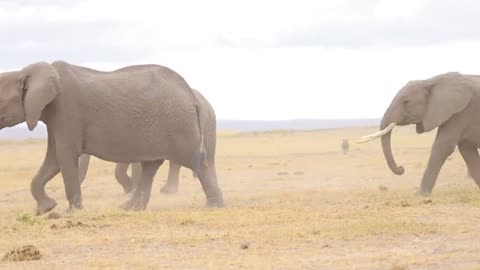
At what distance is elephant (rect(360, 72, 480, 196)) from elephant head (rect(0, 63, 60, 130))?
5923mm

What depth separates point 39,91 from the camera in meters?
15.3

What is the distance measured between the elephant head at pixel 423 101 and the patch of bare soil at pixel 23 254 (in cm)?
872

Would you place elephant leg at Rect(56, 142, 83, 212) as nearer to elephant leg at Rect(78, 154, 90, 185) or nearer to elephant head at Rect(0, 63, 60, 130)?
elephant head at Rect(0, 63, 60, 130)

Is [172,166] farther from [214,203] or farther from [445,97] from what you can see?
[445,97]

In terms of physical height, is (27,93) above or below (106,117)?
above

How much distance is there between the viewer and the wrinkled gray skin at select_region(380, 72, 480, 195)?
57.1ft

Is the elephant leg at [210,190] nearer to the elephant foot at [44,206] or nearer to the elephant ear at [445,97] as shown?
the elephant foot at [44,206]

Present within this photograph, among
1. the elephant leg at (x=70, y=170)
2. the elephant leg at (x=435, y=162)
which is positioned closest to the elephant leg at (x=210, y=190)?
the elephant leg at (x=70, y=170)

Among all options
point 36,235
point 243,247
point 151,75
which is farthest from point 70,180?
point 243,247

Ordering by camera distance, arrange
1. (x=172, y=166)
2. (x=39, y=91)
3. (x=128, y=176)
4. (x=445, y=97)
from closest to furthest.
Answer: (x=39, y=91) → (x=445, y=97) → (x=128, y=176) → (x=172, y=166)

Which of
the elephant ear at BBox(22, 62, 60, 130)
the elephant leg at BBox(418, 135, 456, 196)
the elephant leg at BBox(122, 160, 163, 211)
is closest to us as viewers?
the elephant ear at BBox(22, 62, 60, 130)

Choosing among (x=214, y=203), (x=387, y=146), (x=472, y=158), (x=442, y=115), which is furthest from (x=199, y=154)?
(x=472, y=158)

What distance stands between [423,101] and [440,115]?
602mm

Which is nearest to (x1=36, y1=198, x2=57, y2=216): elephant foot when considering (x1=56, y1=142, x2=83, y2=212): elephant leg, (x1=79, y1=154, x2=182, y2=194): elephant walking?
(x1=56, y1=142, x2=83, y2=212): elephant leg
